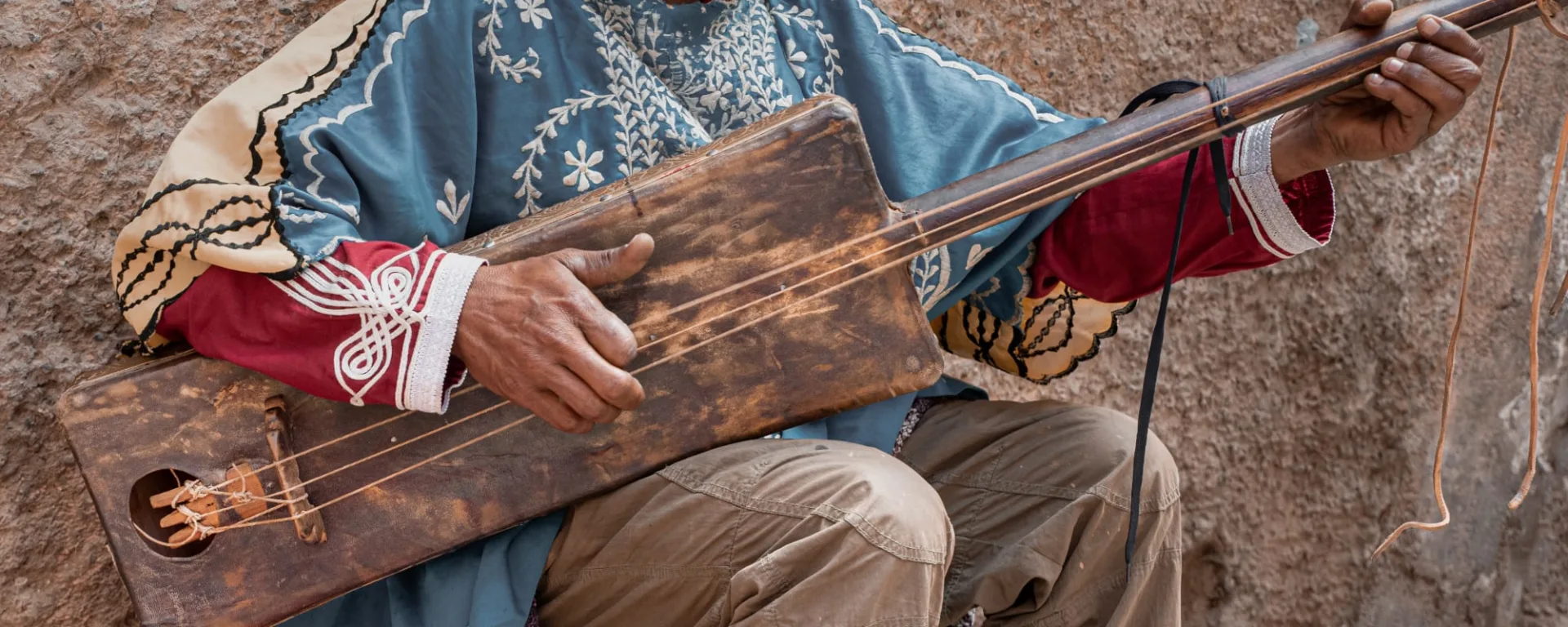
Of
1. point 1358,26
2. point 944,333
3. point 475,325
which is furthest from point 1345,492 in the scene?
point 475,325

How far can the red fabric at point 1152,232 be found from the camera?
1.36m

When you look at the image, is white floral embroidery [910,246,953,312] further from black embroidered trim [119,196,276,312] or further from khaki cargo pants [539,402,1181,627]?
black embroidered trim [119,196,276,312]

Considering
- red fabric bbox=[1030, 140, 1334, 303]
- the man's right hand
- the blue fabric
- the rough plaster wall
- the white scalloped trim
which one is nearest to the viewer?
the man's right hand

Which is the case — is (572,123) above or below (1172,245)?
above

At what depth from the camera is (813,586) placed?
1030 millimetres

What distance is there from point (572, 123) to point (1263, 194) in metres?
0.69

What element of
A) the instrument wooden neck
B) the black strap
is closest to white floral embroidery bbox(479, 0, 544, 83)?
the instrument wooden neck

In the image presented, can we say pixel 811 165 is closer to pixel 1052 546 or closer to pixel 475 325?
pixel 475 325

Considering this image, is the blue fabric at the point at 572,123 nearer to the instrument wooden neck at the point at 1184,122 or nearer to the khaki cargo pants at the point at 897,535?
the khaki cargo pants at the point at 897,535

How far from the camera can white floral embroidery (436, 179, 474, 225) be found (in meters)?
1.21

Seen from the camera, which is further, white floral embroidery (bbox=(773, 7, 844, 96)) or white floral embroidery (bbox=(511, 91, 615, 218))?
white floral embroidery (bbox=(773, 7, 844, 96))

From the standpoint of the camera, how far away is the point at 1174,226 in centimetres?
138

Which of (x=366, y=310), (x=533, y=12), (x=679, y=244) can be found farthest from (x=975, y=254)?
(x=366, y=310)

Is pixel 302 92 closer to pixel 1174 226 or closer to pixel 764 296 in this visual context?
pixel 764 296
